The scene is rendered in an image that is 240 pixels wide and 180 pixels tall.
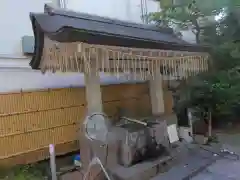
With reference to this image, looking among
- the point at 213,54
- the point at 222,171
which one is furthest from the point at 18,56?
the point at 213,54

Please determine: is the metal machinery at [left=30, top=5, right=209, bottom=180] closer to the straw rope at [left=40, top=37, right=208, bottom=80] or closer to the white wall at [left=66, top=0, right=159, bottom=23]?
the straw rope at [left=40, top=37, right=208, bottom=80]

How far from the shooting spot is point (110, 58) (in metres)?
6.66

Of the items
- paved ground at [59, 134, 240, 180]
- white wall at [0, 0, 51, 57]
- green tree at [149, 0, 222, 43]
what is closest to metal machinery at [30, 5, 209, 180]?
paved ground at [59, 134, 240, 180]

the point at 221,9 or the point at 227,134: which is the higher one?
the point at 221,9

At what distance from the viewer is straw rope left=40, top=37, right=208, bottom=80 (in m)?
5.46

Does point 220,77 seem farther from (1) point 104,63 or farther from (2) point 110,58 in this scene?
(1) point 104,63

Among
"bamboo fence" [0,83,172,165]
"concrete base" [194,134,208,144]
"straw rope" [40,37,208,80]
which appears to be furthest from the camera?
"concrete base" [194,134,208,144]

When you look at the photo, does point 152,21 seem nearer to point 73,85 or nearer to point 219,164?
point 73,85

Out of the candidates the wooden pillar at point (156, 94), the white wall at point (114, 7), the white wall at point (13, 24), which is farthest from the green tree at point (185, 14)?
the white wall at point (13, 24)

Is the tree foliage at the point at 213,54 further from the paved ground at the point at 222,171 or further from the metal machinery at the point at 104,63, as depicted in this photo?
the paved ground at the point at 222,171

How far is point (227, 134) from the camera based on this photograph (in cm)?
1161

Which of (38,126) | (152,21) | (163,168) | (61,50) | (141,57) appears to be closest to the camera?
(61,50)

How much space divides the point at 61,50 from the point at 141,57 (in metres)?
2.00

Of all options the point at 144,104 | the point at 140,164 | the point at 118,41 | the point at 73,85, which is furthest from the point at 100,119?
the point at 144,104
